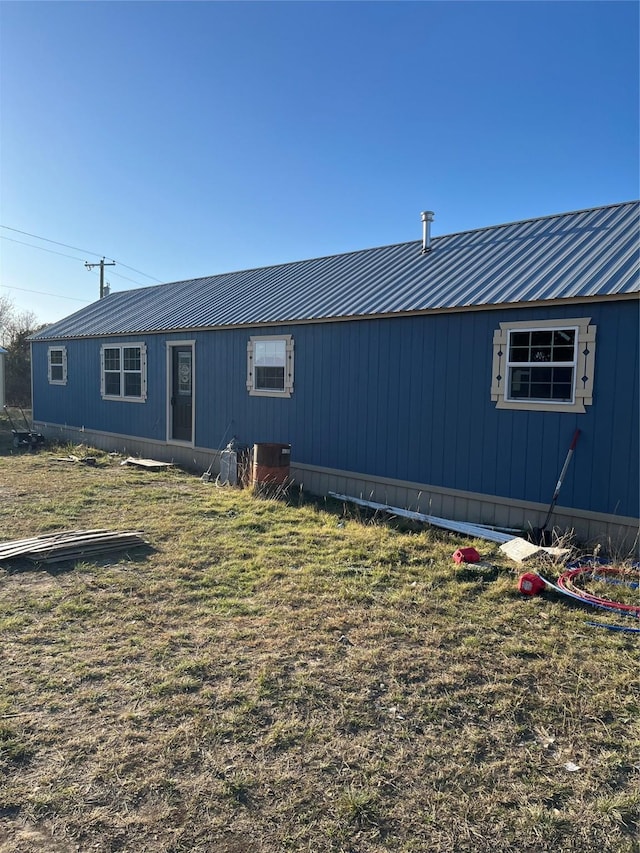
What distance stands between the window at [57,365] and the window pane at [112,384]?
86.4 inches

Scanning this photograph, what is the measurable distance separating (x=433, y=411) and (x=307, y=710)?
541cm

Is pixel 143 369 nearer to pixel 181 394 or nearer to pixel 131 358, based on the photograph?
pixel 131 358

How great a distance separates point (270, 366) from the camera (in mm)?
10625

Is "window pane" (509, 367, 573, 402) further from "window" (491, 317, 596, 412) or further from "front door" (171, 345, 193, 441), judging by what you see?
"front door" (171, 345, 193, 441)

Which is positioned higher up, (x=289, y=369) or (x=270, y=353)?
(x=270, y=353)

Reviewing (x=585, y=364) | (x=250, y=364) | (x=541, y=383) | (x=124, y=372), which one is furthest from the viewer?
(x=124, y=372)

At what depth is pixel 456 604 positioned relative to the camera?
502cm

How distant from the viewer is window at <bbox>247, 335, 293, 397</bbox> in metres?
10.2

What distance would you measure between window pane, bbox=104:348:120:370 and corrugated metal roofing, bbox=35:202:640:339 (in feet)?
1.57

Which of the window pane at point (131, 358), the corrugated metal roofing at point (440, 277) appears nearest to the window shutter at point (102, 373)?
the corrugated metal roofing at point (440, 277)

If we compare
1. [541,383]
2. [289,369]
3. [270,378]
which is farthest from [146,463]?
[541,383]

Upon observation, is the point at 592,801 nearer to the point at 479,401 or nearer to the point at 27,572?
the point at 27,572

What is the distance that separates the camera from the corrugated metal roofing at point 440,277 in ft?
23.6

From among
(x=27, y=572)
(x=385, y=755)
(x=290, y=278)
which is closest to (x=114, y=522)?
(x=27, y=572)
